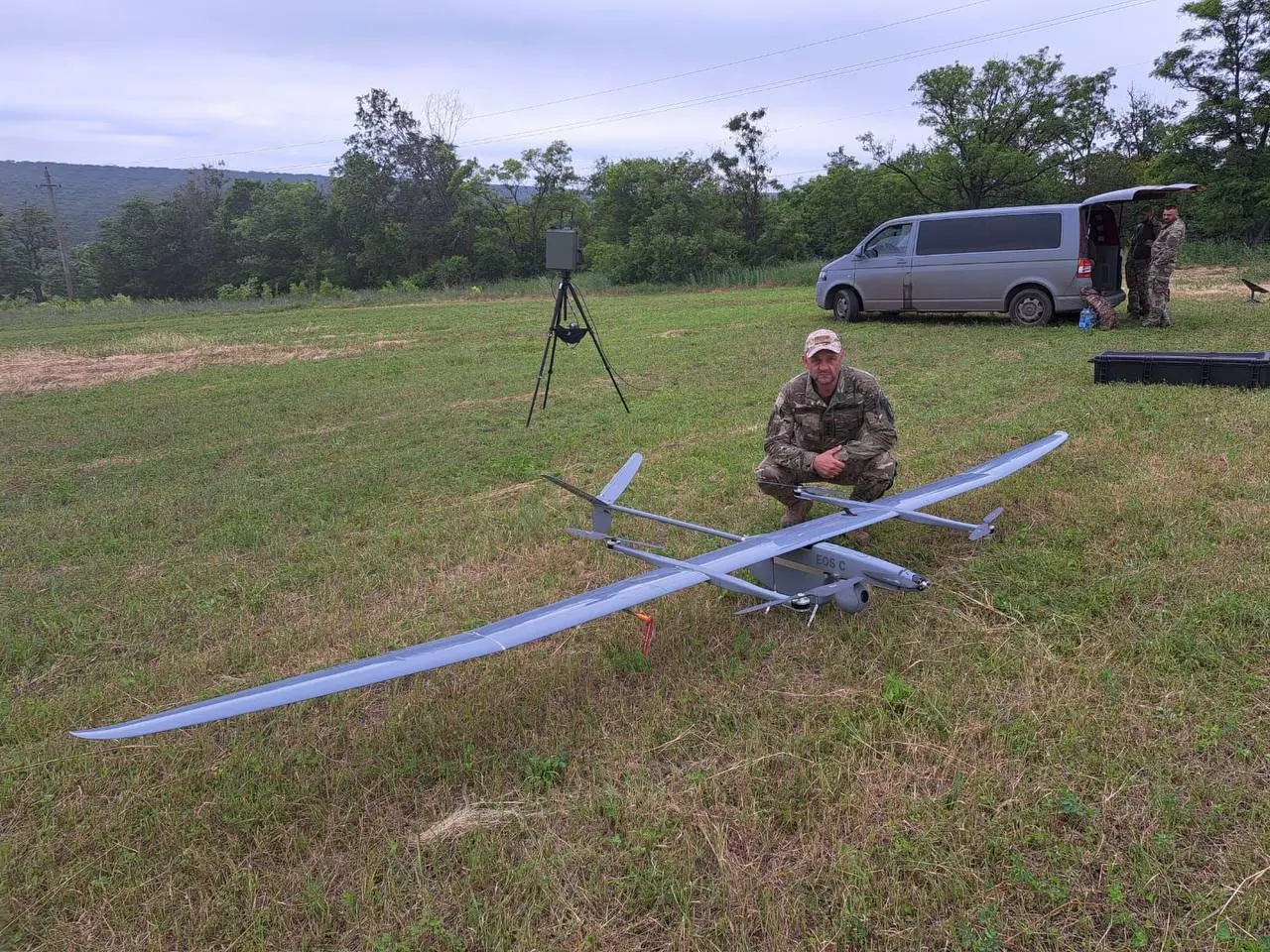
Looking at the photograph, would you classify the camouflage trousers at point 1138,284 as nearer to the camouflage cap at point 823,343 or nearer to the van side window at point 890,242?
the van side window at point 890,242

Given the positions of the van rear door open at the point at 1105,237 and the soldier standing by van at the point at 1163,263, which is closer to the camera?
the soldier standing by van at the point at 1163,263

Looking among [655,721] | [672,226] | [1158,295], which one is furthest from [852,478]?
[672,226]

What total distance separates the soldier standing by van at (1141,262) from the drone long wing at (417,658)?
36.0ft

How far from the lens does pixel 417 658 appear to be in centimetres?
265

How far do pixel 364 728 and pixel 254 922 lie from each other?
970 millimetres

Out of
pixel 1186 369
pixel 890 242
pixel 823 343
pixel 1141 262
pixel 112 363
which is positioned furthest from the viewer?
pixel 112 363

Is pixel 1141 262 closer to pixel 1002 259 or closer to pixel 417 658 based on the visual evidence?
pixel 1002 259

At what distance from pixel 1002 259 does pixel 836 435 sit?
902 centimetres

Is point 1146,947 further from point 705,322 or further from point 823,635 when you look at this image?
point 705,322

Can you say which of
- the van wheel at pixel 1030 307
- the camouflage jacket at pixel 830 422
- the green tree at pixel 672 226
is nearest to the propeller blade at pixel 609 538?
the camouflage jacket at pixel 830 422

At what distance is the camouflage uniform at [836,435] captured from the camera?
4.47 metres

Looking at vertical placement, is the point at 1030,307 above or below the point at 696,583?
above

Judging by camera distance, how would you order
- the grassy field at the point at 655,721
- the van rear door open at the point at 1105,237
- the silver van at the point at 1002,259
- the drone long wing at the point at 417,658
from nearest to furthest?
the grassy field at the point at 655,721 → the drone long wing at the point at 417,658 → the van rear door open at the point at 1105,237 → the silver van at the point at 1002,259

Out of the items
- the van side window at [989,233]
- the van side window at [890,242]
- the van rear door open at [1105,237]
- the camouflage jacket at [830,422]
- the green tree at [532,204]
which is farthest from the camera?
the green tree at [532,204]
